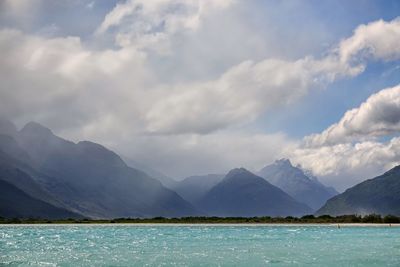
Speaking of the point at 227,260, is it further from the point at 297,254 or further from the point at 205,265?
the point at 297,254

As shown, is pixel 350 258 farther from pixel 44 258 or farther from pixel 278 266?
pixel 44 258

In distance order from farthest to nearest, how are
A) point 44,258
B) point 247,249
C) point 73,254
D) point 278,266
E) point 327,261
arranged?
point 247,249
point 73,254
point 44,258
point 327,261
point 278,266

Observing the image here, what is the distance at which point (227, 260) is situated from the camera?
61344 millimetres

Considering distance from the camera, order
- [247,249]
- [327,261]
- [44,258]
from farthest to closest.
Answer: [247,249]
[44,258]
[327,261]

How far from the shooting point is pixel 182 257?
2566 inches

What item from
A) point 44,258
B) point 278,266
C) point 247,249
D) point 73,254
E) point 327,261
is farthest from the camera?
point 247,249

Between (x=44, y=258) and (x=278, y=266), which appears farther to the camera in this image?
(x=44, y=258)

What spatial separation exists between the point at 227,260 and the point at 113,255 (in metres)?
15.7

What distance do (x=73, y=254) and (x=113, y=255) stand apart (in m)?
5.89

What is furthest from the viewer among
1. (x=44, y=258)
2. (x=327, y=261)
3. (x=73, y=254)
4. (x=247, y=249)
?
(x=247, y=249)

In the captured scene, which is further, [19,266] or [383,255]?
[383,255]

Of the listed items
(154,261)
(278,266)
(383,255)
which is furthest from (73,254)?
(383,255)

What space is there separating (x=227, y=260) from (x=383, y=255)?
68.2 feet

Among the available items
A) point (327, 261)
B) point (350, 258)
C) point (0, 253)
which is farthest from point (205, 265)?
point (0, 253)
